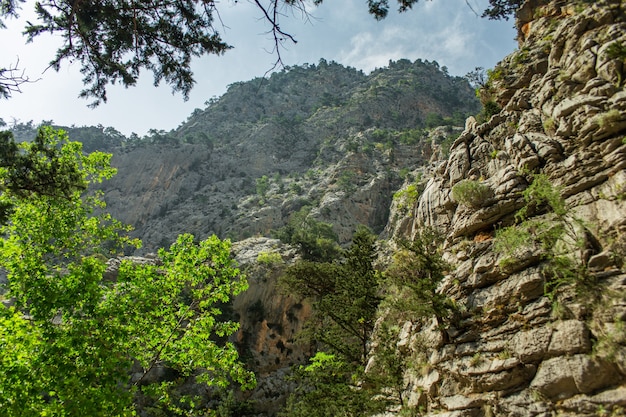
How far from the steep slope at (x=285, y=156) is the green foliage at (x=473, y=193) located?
129 feet

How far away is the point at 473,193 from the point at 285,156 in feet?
238

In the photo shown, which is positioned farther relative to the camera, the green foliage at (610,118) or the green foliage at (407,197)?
the green foliage at (407,197)

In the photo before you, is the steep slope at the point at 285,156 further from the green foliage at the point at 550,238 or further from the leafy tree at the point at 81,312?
the leafy tree at the point at 81,312

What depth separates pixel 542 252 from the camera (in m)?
11.7

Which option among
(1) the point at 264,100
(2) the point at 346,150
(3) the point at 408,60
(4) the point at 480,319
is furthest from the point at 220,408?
(3) the point at 408,60

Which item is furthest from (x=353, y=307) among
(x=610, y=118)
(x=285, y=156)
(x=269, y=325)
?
(x=285, y=156)

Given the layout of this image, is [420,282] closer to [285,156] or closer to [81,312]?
[81,312]

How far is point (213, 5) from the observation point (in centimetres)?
623

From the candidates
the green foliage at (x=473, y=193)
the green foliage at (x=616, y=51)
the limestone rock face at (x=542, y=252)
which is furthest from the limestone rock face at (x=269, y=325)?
the green foliage at (x=616, y=51)

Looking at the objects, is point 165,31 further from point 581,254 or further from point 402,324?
point 402,324

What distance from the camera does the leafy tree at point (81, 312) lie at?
621cm

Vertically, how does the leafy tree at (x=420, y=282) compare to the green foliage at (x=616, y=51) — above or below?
below

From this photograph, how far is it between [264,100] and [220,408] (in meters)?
99.1

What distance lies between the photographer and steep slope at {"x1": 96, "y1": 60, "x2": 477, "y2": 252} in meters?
61.4
